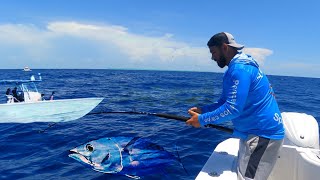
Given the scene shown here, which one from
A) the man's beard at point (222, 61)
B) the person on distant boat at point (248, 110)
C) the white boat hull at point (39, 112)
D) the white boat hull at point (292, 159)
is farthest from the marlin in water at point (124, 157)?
the white boat hull at point (39, 112)

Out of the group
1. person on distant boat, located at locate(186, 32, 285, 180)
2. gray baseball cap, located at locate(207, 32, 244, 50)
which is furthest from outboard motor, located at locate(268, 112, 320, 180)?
gray baseball cap, located at locate(207, 32, 244, 50)

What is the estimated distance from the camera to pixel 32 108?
14414 millimetres

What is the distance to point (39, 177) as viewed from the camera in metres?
7.01

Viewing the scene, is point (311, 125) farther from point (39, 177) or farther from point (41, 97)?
point (41, 97)

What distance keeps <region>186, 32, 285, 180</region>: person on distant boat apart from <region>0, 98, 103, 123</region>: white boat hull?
12273 mm

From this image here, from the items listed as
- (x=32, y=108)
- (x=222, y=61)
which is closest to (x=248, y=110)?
(x=222, y=61)

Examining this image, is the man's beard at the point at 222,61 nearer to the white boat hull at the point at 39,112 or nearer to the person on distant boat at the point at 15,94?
the white boat hull at the point at 39,112

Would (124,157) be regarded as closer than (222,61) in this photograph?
No

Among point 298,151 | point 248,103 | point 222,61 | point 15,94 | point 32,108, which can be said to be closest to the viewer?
point 248,103

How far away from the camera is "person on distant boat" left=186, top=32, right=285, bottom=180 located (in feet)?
11.5

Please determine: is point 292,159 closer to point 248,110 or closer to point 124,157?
point 248,110

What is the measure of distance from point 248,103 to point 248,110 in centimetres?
9

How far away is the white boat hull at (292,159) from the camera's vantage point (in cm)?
408

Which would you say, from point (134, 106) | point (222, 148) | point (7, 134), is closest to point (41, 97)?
point (7, 134)
